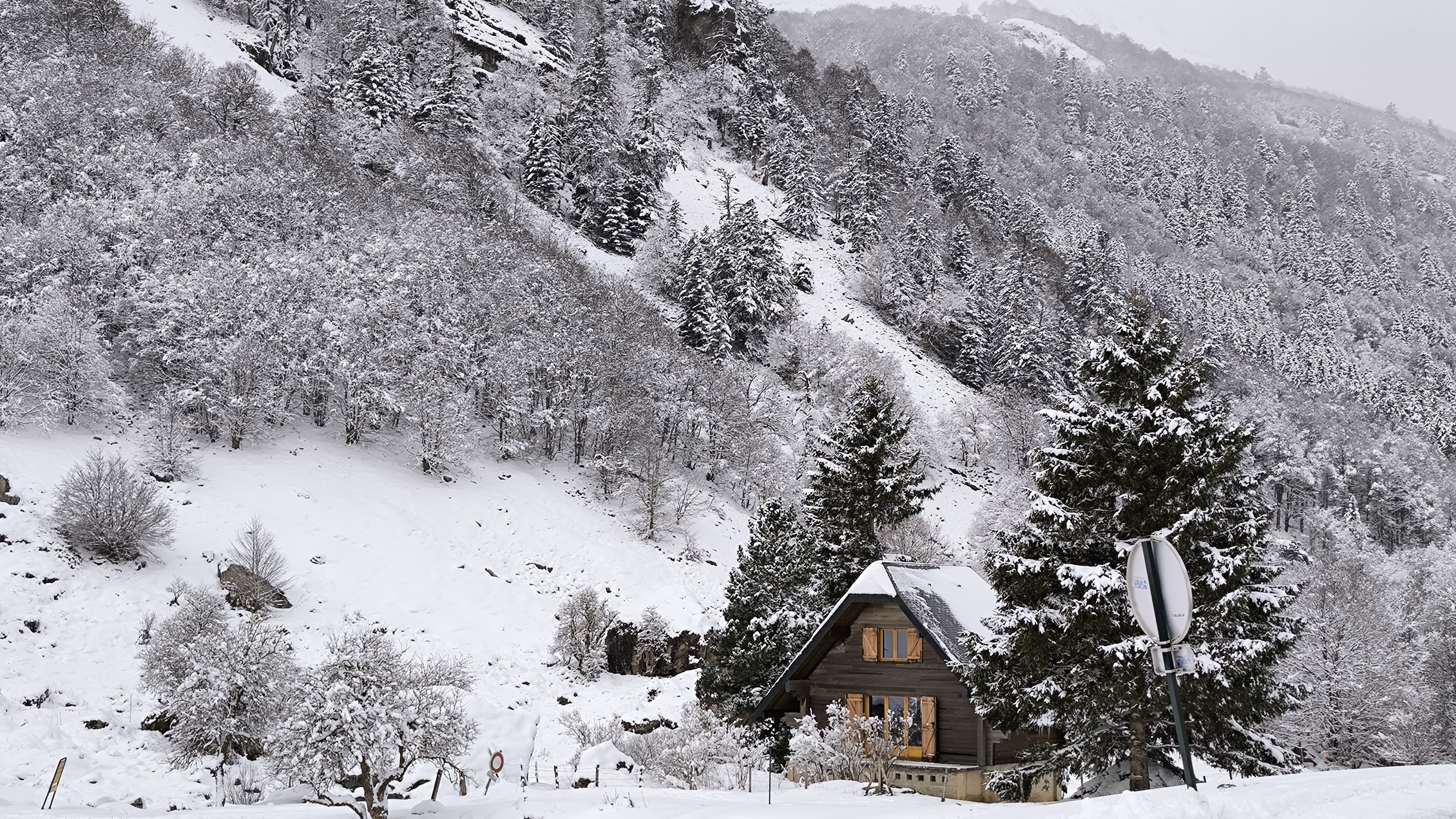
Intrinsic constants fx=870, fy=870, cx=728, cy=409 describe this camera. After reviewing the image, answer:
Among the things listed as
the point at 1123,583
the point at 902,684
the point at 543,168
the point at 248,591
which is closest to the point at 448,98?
the point at 543,168

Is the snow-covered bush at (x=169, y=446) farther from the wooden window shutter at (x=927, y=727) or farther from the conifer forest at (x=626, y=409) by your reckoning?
the wooden window shutter at (x=927, y=727)

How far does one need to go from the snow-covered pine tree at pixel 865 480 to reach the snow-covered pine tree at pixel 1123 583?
13.1 metres

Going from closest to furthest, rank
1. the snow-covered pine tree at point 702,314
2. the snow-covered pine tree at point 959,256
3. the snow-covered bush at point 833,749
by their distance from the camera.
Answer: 1. the snow-covered bush at point 833,749
2. the snow-covered pine tree at point 702,314
3. the snow-covered pine tree at point 959,256

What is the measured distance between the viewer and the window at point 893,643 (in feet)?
74.6

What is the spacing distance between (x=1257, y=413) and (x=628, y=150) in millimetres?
63782

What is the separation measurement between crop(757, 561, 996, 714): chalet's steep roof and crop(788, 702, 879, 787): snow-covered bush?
2.84 m

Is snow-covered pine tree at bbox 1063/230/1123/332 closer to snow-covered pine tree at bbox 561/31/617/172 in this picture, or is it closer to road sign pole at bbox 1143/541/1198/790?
snow-covered pine tree at bbox 561/31/617/172

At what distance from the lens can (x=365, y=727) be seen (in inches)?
623

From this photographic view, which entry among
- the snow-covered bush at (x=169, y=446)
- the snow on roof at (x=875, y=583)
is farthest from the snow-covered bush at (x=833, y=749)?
the snow-covered bush at (x=169, y=446)

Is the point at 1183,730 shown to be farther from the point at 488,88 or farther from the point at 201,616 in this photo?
the point at 488,88

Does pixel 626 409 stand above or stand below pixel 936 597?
above

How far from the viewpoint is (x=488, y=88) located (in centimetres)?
8900

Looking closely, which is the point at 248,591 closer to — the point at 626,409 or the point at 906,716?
the point at 906,716

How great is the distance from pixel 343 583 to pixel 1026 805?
2836cm
